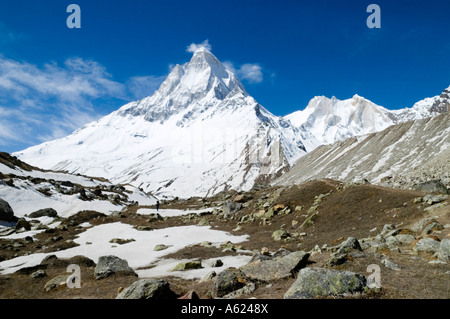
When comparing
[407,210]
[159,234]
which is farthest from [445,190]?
[159,234]

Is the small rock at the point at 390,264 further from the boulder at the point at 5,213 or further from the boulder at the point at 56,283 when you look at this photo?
the boulder at the point at 5,213

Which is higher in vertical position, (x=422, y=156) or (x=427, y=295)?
(x=422, y=156)

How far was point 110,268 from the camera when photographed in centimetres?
1702

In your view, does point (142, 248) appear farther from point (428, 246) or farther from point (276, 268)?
point (428, 246)

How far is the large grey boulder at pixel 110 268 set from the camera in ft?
54.5

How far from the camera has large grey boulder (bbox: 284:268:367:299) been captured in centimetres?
941

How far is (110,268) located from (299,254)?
11623mm

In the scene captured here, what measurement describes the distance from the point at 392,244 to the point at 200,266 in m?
12.3

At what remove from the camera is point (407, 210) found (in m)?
24.9

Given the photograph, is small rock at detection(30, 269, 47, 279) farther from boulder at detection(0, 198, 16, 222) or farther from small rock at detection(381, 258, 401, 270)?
boulder at detection(0, 198, 16, 222)

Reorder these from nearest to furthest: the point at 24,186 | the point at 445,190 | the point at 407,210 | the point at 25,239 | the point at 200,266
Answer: the point at 200,266, the point at 407,210, the point at 445,190, the point at 25,239, the point at 24,186

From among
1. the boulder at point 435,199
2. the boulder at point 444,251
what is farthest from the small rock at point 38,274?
the boulder at point 435,199
